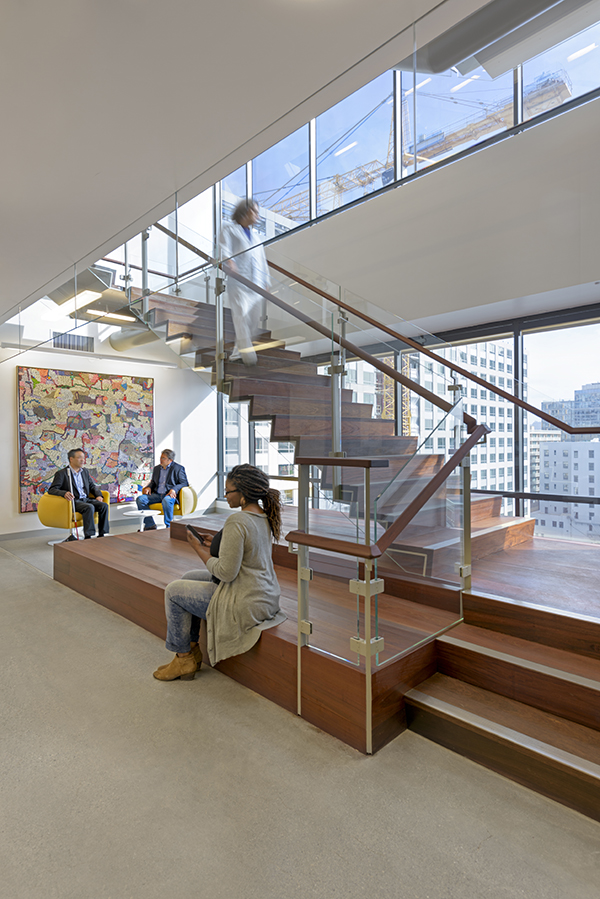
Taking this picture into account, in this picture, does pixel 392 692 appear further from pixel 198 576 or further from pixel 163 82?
pixel 163 82

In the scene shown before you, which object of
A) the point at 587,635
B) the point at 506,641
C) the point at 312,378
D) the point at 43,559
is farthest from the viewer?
the point at 43,559

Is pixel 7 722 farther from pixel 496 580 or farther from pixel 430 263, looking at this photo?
pixel 430 263

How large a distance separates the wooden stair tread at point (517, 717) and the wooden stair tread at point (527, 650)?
0.20 meters

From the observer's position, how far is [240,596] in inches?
109

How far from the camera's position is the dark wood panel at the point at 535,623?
251 centimetres

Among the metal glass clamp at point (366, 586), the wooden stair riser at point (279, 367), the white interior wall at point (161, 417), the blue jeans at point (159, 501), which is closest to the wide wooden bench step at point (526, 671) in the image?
the metal glass clamp at point (366, 586)

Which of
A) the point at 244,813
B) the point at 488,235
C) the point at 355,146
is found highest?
the point at 355,146

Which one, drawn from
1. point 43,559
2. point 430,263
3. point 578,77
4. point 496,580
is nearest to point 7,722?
point 496,580

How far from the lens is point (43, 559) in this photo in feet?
19.8

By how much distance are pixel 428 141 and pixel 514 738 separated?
3.42m

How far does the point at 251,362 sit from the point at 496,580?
7.43 feet

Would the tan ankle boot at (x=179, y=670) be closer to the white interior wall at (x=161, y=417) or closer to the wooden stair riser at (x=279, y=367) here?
the wooden stair riser at (x=279, y=367)

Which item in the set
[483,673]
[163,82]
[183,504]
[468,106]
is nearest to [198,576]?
[483,673]

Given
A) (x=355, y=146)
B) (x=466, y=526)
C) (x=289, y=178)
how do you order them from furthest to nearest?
Result: 1. (x=289, y=178)
2. (x=355, y=146)
3. (x=466, y=526)
